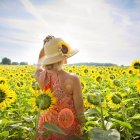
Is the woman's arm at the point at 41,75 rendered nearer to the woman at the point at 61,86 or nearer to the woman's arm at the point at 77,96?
the woman at the point at 61,86

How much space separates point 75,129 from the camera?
377 centimetres

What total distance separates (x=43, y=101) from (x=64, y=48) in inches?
34.4

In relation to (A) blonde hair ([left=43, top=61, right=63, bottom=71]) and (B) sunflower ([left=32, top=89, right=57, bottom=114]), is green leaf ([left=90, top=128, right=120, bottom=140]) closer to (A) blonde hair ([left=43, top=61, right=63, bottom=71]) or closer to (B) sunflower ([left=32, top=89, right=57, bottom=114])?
(B) sunflower ([left=32, top=89, right=57, bottom=114])

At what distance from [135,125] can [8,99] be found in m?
1.14

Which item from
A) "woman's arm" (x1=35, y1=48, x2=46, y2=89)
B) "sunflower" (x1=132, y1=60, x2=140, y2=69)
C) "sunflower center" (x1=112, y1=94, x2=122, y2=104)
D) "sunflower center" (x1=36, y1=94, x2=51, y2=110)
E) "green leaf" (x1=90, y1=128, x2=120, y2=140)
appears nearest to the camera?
"green leaf" (x1=90, y1=128, x2=120, y2=140)

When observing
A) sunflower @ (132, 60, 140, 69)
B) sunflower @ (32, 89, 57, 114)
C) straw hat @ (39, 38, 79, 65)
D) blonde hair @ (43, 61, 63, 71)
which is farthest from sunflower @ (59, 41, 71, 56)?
sunflower @ (132, 60, 140, 69)

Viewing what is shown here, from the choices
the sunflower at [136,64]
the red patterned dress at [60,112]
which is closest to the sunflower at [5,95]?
the red patterned dress at [60,112]

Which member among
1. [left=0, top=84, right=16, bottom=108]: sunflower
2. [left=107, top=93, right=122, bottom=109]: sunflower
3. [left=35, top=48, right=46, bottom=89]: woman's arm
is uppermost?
[left=35, top=48, right=46, bottom=89]: woman's arm

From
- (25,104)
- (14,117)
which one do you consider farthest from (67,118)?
(25,104)

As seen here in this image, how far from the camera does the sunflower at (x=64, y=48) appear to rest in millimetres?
3582

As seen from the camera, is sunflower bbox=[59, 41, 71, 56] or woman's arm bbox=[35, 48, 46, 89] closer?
sunflower bbox=[59, 41, 71, 56]

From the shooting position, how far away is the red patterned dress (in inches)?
136

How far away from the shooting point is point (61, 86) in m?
3.93

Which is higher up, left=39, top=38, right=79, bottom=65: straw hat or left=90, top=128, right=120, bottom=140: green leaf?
left=39, top=38, right=79, bottom=65: straw hat
